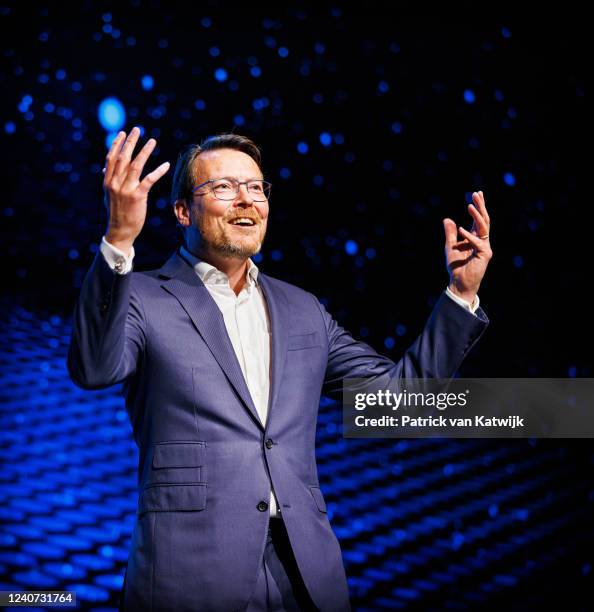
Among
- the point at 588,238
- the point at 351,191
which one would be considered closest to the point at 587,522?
the point at 588,238

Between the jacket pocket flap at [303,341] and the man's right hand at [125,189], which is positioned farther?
the jacket pocket flap at [303,341]

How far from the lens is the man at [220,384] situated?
4.22 ft

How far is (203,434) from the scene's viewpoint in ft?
4.63

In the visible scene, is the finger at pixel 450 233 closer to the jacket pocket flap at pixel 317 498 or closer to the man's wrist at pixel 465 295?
the man's wrist at pixel 465 295

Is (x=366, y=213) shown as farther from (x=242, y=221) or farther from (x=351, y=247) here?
(x=242, y=221)

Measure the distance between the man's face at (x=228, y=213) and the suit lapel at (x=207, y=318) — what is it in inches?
3.8

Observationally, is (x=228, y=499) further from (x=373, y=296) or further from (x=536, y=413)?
(x=536, y=413)

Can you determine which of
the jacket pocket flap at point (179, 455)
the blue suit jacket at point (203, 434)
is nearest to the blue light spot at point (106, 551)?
the blue suit jacket at point (203, 434)

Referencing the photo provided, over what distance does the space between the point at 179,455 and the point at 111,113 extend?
1589 mm

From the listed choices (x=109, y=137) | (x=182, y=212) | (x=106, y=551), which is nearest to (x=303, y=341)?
(x=182, y=212)

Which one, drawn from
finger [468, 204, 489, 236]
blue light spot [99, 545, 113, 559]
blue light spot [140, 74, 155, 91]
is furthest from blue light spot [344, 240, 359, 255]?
blue light spot [99, 545, 113, 559]

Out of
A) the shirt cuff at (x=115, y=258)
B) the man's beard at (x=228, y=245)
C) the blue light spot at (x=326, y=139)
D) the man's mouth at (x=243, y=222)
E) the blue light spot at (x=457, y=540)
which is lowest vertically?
the blue light spot at (x=457, y=540)

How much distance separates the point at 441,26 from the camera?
2818 mm

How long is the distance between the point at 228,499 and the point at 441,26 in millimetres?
2103
